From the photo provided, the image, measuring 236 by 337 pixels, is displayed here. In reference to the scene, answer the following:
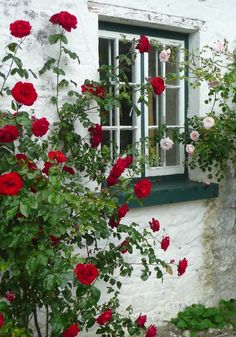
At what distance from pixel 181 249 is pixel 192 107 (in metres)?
1.30

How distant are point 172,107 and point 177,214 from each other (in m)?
1.01

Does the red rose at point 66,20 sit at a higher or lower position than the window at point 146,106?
higher

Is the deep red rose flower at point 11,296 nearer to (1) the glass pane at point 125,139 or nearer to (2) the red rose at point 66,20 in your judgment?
(1) the glass pane at point 125,139

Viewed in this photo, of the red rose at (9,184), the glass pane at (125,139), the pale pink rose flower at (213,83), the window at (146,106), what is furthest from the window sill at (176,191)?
the red rose at (9,184)

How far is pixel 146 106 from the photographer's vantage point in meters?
4.38

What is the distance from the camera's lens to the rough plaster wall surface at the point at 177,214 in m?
3.61

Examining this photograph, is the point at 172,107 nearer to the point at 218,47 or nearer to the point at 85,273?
the point at 218,47

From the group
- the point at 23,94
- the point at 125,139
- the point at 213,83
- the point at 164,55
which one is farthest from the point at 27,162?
the point at 213,83

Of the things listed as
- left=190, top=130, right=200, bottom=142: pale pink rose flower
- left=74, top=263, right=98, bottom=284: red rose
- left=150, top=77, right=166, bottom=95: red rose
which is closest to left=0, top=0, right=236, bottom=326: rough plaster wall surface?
left=190, top=130, right=200, bottom=142: pale pink rose flower

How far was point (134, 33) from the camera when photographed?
425cm

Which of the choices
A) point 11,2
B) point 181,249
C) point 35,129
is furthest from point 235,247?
point 11,2

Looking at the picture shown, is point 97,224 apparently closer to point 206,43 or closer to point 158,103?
point 158,103

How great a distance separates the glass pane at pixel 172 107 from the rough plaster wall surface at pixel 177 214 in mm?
253

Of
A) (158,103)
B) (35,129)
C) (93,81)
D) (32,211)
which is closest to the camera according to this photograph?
(32,211)
